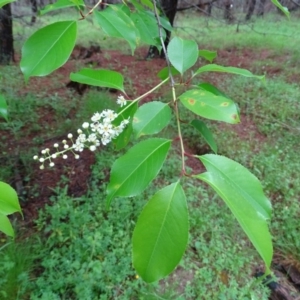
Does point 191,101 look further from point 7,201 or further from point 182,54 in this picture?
point 7,201

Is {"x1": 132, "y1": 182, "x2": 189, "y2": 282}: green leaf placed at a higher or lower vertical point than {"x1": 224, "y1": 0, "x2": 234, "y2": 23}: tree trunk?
higher

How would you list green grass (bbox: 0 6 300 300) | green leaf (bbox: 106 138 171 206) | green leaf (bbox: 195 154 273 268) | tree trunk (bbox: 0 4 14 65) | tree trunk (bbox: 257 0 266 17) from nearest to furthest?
green leaf (bbox: 195 154 273 268)
green leaf (bbox: 106 138 171 206)
green grass (bbox: 0 6 300 300)
tree trunk (bbox: 0 4 14 65)
tree trunk (bbox: 257 0 266 17)

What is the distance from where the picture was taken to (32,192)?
238 centimetres

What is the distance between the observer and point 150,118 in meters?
0.64

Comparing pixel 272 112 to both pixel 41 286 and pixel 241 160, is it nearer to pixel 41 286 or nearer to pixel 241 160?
pixel 241 160

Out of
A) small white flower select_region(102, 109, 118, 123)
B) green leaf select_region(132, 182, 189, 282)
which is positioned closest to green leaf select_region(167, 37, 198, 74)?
small white flower select_region(102, 109, 118, 123)

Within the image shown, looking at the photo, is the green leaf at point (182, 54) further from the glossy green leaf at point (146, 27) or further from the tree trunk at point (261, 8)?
the tree trunk at point (261, 8)

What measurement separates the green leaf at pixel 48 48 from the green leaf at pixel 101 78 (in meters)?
0.11

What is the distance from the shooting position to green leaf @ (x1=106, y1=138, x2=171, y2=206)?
1.75 feet

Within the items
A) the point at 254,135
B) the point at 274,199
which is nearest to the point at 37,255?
the point at 274,199

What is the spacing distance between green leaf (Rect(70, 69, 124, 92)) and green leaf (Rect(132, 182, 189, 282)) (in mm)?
375

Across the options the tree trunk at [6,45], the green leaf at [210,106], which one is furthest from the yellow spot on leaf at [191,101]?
the tree trunk at [6,45]

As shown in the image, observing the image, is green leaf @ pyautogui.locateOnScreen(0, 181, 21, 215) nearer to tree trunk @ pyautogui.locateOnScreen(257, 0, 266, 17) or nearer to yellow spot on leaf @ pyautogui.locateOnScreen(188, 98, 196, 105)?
yellow spot on leaf @ pyautogui.locateOnScreen(188, 98, 196, 105)

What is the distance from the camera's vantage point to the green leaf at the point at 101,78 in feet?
2.40
